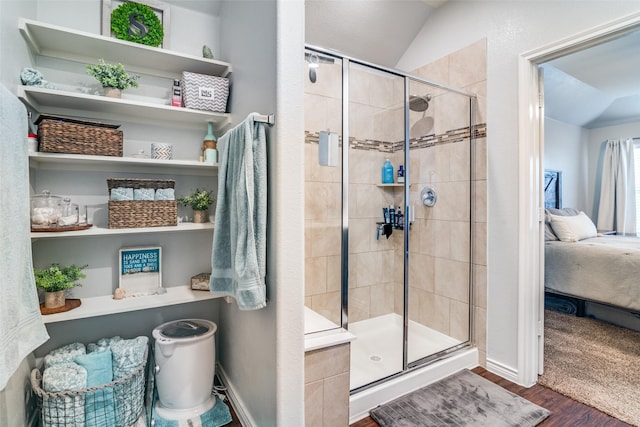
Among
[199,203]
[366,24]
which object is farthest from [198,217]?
[366,24]

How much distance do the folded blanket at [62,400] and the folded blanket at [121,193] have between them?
2.74 feet

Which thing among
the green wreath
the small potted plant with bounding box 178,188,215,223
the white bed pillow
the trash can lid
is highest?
the green wreath

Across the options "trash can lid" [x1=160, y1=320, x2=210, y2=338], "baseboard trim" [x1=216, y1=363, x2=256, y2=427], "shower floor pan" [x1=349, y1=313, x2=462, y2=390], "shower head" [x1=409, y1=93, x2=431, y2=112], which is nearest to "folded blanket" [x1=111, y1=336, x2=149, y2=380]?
"trash can lid" [x1=160, y1=320, x2=210, y2=338]

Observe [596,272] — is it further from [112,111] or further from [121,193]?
[112,111]

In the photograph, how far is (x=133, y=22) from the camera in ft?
5.86

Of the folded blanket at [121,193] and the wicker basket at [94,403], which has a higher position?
the folded blanket at [121,193]

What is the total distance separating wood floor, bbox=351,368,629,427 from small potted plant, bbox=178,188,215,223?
1447 millimetres

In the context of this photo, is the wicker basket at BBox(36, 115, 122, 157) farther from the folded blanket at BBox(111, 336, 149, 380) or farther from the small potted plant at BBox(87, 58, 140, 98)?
the folded blanket at BBox(111, 336, 149, 380)

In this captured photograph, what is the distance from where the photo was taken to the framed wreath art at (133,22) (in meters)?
1.75

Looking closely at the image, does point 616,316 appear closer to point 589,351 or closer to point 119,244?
point 589,351

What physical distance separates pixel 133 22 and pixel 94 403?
6.48 feet

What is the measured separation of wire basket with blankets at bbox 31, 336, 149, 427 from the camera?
142 cm

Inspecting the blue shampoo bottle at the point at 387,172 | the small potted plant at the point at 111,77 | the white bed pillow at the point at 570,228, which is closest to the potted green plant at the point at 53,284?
Answer: the small potted plant at the point at 111,77

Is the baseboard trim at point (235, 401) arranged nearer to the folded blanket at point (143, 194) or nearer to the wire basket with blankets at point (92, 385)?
the wire basket with blankets at point (92, 385)
